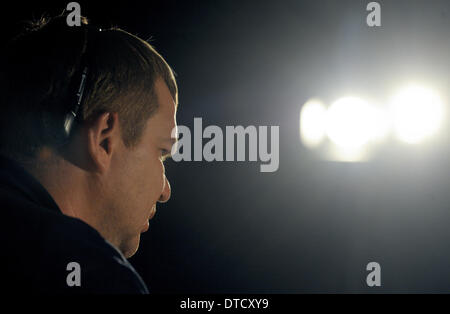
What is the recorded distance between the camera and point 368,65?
2379mm

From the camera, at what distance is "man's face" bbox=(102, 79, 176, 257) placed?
0.69 metres

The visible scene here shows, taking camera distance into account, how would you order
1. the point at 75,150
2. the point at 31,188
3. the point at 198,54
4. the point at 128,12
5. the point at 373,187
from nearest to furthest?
the point at 31,188, the point at 75,150, the point at 128,12, the point at 198,54, the point at 373,187

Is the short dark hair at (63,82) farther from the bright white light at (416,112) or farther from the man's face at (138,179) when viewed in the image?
the bright white light at (416,112)

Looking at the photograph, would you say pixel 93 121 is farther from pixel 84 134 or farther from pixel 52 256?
pixel 52 256

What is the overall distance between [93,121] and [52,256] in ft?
1.02

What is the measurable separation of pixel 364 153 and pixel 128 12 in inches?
66.7

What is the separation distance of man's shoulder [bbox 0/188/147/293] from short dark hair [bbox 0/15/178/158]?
0.72 feet

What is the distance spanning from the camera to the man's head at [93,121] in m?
0.62

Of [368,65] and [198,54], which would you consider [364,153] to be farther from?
[198,54]

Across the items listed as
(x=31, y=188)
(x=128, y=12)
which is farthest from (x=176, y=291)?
(x=31, y=188)

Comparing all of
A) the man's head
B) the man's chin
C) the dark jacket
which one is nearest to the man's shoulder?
the dark jacket

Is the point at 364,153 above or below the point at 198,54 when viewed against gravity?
below

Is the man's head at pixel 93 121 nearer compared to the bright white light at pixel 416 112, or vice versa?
the man's head at pixel 93 121

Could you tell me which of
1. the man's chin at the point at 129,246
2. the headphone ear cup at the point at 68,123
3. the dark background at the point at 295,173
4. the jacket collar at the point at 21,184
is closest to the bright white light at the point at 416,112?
the dark background at the point at 295,173
